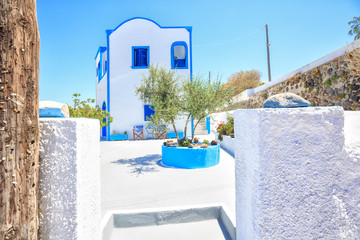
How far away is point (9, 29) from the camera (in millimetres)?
1157

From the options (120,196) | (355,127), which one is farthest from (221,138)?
(355,127)

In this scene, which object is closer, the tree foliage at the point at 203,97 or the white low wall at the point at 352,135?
the white low wall at the point at 352,135

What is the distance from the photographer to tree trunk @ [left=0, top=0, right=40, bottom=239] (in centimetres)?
114

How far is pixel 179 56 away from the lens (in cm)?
1695

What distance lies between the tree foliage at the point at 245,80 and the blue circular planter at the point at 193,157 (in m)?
17.4

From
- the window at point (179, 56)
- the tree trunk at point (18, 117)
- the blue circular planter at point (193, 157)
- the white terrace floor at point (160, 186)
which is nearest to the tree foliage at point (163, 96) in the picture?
the blue circular planter at point (193, 157)

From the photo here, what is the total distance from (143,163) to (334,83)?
23.9 feet

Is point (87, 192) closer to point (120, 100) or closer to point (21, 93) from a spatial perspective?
point (21, 93)

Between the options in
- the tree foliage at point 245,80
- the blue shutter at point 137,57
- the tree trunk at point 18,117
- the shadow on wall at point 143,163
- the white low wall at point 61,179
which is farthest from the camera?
the tree foliage at point 245,80

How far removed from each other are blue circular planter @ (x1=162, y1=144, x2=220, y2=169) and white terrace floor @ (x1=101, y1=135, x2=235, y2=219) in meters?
0.26

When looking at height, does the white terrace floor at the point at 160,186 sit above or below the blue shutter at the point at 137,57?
below

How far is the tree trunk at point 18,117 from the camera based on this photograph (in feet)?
3.74

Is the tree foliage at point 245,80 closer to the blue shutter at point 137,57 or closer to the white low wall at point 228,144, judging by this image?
the blue shutter at point 137,57

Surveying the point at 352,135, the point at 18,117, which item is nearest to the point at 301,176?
the point at 352,135
